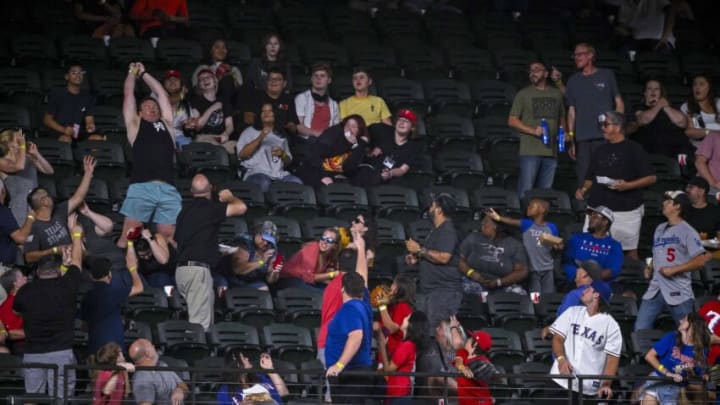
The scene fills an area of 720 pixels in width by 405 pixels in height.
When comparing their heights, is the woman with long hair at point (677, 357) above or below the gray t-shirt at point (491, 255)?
below

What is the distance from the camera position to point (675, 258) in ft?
50.5

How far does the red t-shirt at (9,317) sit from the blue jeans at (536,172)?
574cm

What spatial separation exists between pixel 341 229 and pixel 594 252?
2.48m

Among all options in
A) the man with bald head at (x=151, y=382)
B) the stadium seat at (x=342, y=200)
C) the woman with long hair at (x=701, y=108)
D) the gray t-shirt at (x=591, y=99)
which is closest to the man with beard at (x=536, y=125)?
the gray t-shirt at (x=591, y=99)

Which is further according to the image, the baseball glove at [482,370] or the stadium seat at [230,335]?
the stadium seat at [230,335]

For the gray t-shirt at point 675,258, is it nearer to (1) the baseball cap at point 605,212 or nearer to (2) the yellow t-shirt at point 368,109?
(1) the baseball cap at point 605,212

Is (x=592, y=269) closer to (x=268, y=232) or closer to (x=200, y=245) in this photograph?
(x=268, y=232)

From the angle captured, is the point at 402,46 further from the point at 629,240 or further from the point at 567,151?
the point at 629,240

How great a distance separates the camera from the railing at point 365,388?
12320 mm

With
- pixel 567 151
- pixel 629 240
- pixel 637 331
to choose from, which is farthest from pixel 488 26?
pixel 637 331

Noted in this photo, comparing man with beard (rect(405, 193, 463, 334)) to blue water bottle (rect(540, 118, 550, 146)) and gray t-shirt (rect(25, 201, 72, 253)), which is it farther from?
gray t-shirt (rect(25, 201, 72, 253))

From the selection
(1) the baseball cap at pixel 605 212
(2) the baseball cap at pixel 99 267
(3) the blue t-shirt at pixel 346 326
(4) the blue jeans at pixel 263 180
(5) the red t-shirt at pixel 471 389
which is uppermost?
(4) the blue jeans at pixel 263 180

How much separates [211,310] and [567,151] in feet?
16.8

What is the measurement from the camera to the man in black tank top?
15.1m
